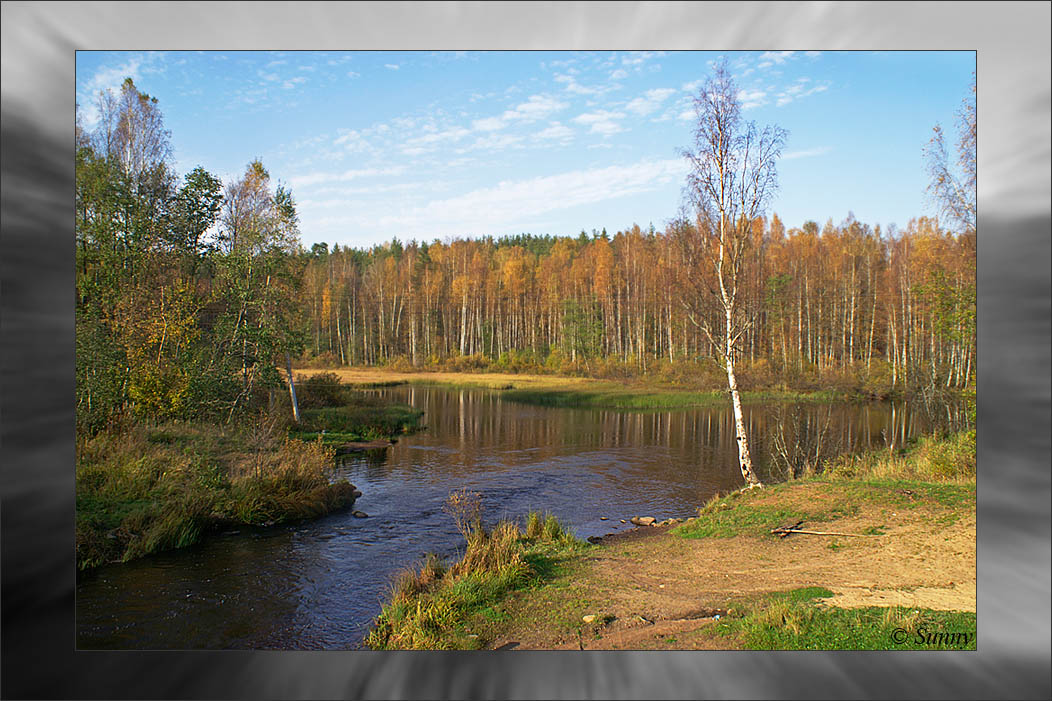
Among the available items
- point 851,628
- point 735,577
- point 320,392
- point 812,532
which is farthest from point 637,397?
point 851,628

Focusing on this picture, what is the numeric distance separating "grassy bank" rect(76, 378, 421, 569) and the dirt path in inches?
237

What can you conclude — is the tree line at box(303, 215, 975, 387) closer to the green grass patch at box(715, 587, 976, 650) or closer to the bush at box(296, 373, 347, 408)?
the bush at box(296, 373, 347, 408)

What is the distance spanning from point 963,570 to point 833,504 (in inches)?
116

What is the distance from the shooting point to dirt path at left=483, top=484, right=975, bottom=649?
6.00m

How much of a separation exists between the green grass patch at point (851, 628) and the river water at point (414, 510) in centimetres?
394

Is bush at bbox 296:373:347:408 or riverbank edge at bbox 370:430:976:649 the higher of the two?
bush at bbox 296:373:347:408

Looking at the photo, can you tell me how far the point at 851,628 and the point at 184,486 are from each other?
1016 centimetres

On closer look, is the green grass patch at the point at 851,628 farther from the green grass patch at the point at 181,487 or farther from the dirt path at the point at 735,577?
the green grass patch at the point at 181,487

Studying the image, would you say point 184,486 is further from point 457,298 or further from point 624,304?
point 457,298

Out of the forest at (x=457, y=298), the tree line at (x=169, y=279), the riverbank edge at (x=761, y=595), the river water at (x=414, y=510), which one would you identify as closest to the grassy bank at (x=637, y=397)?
the forest at (x=457, y=298)

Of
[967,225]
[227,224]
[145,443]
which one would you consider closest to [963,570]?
[967,225]

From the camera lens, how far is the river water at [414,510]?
23.6ft

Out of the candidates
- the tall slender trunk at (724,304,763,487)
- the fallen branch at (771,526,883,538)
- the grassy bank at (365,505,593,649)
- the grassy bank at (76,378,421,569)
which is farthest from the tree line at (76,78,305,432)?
the fallen branch at (771,526,883,538)

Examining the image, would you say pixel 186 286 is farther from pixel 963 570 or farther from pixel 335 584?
pixel 963 570
